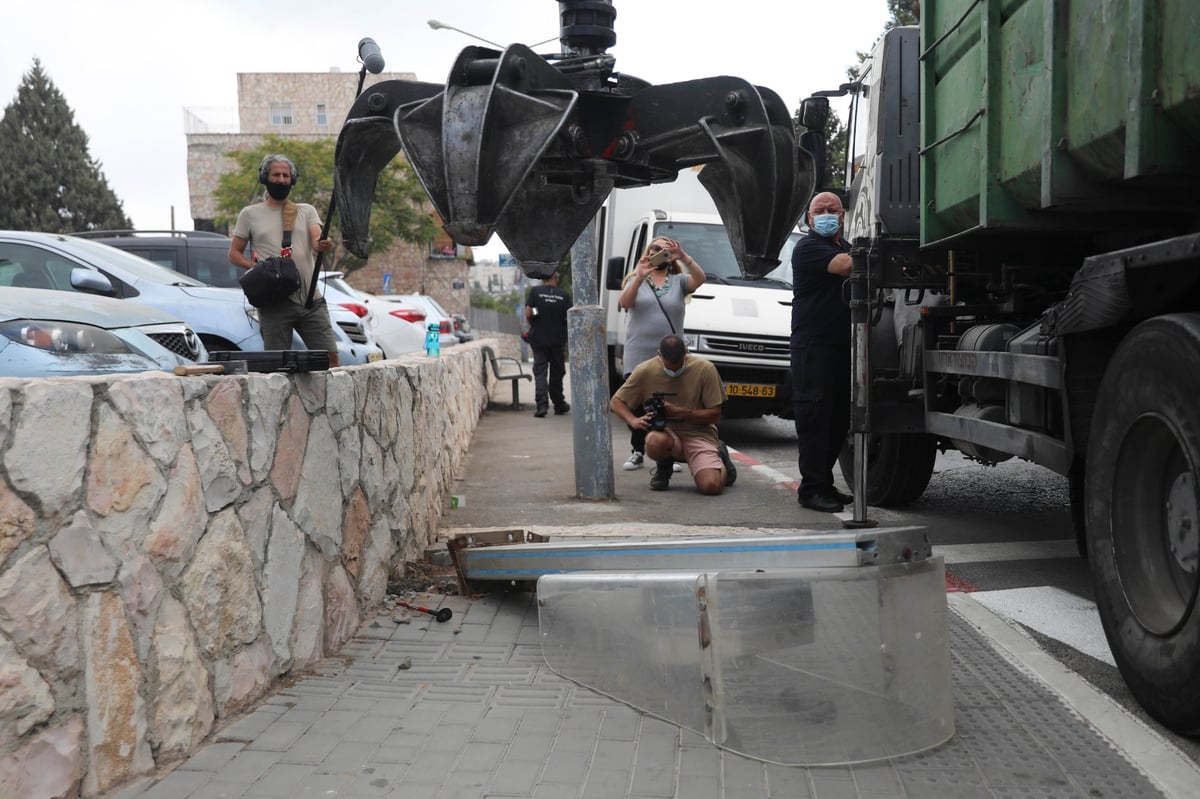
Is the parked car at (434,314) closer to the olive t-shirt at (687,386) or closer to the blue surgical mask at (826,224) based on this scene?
the olive t-shirt at (687,386)

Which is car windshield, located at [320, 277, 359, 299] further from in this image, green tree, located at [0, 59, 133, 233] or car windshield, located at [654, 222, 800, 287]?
green tree, located at [0, 59, 133, 233]

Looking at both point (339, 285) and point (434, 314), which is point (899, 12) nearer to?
point (434, 314)

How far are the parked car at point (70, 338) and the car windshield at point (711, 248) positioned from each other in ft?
22.5

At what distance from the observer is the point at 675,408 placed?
8.63 m

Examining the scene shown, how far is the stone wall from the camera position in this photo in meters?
2.90

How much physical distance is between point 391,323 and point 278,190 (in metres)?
10.1

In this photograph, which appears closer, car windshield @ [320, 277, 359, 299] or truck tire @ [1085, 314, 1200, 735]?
truck tire @ [1085, 314, 1200, 735]

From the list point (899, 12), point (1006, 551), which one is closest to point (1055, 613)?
point (1006, 551)

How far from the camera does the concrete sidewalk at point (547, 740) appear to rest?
11.0 feet

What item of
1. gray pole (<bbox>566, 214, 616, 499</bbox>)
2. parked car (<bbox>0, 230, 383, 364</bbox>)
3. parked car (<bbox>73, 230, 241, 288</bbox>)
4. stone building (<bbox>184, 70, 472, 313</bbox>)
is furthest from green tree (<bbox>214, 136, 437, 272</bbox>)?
gray pole (<bbox>566, 214, 616, 499</bbox>)

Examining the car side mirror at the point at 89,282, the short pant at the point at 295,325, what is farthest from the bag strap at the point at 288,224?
the car side mirror at the point at 89,282

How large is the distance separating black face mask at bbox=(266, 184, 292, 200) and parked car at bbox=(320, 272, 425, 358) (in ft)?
28.9

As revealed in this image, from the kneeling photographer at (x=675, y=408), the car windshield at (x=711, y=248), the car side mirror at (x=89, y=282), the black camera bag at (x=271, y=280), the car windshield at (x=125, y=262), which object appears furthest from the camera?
the car windshield at (x=711, y=248)

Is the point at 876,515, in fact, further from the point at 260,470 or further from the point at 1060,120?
the point at 260,470
